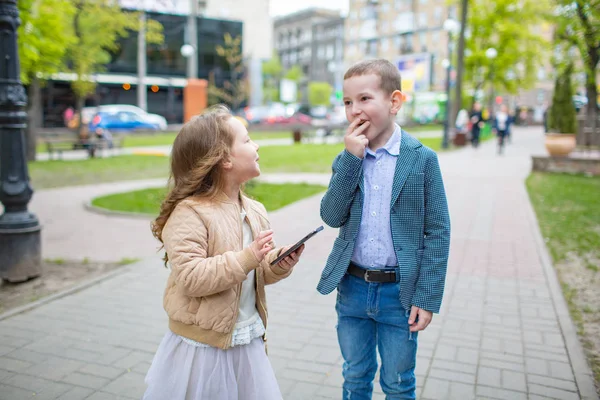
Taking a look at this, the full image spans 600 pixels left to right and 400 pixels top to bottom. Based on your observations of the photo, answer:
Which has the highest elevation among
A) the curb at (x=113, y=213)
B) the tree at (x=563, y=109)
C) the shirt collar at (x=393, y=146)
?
the tree at (x=563, y=109)

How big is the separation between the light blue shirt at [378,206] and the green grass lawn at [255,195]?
6542 mm

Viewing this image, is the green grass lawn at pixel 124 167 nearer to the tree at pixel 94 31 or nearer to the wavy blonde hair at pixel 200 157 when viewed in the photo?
the tree at pixel 94 31

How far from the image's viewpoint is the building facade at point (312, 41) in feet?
325

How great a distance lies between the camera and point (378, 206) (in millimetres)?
2416

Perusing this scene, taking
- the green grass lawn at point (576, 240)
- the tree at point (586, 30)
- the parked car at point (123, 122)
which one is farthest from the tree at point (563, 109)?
the parked car at point (123, 122)

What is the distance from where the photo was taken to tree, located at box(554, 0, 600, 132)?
26.6ft

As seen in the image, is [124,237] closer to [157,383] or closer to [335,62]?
[157,383]

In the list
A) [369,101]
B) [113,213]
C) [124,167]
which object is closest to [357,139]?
[369,101]

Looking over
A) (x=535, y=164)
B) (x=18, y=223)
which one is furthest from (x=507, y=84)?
(x=18, y=223)

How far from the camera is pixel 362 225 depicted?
2.45 metres

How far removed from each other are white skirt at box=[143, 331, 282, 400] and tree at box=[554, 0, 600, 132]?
6719 millimetres

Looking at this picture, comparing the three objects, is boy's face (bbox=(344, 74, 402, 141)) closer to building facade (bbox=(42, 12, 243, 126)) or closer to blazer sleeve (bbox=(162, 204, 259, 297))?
blazer sleeve (bbox=(162, 204, 259, 297))

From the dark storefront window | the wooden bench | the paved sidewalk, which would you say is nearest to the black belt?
the paved sidewalk

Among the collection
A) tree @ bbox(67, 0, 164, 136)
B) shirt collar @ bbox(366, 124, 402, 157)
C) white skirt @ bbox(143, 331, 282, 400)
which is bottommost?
white skirt @ bbox(143, 331, 282, 400)
